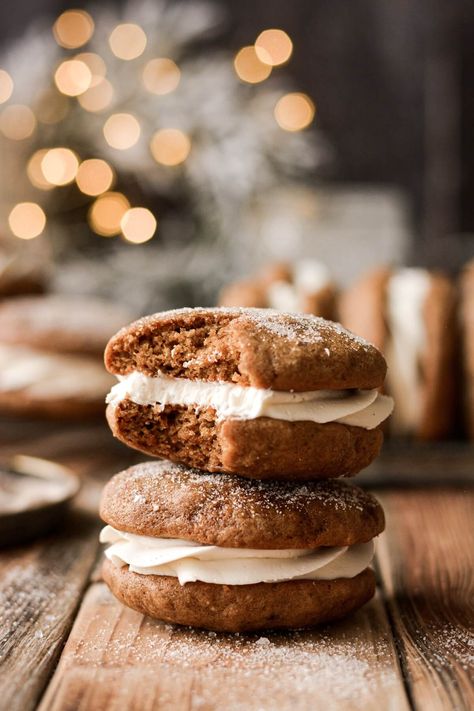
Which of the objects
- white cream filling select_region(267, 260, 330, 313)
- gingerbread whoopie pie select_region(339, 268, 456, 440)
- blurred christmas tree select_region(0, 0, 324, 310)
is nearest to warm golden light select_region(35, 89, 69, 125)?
blurred christmas tree select_region(0, 0, 324, 310)

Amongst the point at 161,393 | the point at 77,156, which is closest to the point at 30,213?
the point at 77,156

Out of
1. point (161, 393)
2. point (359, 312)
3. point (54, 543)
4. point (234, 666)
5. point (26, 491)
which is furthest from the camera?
point (359, 312)

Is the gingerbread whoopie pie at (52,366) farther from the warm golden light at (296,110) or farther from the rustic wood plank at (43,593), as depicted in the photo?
the warm golden light at (296,110)

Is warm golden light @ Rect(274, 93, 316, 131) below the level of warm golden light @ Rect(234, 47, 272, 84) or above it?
below

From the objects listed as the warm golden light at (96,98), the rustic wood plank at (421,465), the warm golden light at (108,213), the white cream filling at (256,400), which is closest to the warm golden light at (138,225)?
the warm golden light at (108,213)

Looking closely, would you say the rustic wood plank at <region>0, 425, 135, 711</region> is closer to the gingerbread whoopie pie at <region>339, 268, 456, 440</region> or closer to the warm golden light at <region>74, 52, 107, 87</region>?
the gingerbread whoopie pie at <region>339, 268, 456, 440</region>

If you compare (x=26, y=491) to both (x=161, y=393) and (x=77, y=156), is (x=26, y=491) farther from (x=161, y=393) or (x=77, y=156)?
(x=77, y=156)
